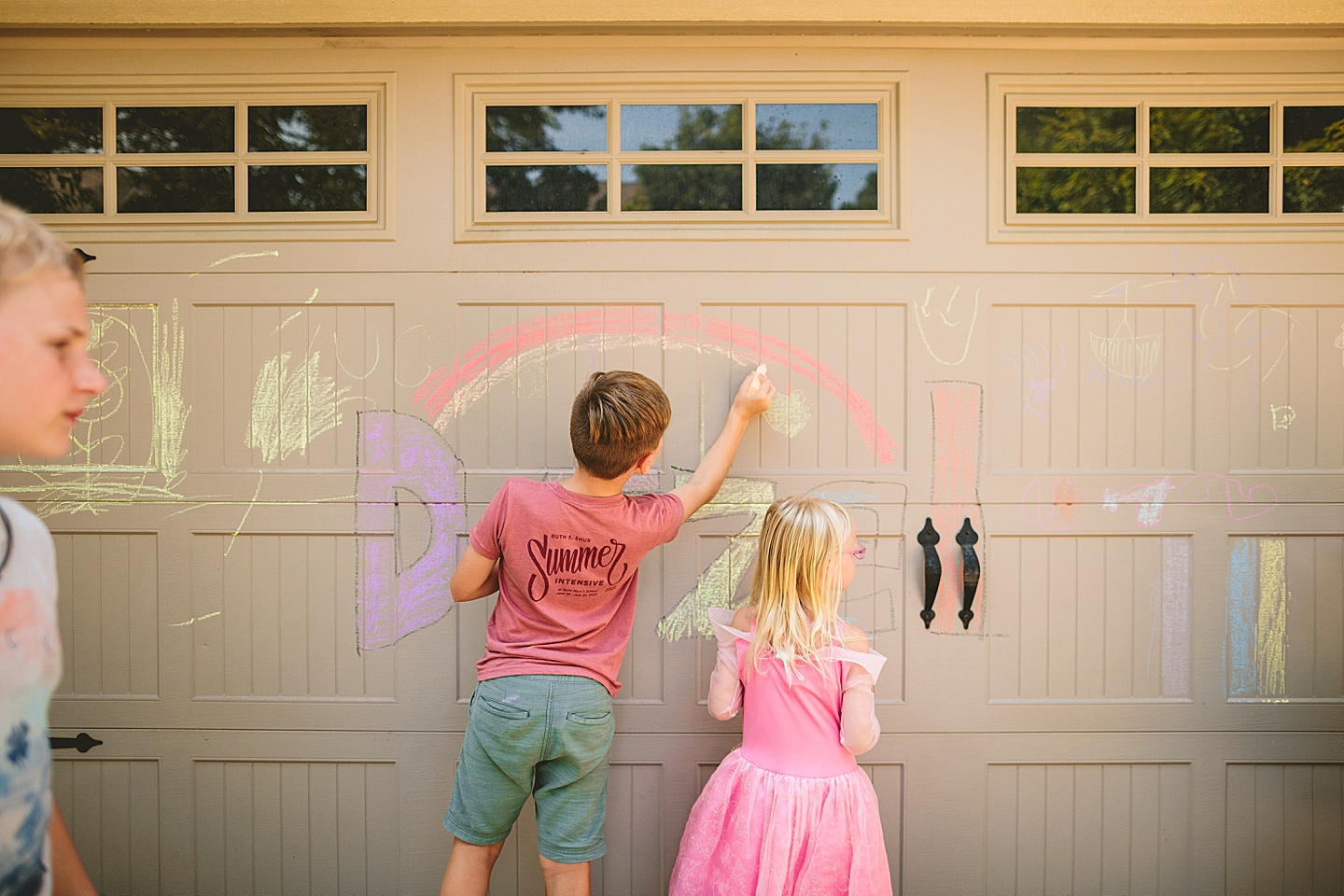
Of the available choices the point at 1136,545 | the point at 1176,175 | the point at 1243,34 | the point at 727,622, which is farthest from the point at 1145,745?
the point at 1243,34

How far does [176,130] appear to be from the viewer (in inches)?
103

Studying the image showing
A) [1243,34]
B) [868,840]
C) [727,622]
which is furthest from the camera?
[1243,34]

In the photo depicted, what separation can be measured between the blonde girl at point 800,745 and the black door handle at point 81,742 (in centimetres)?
202

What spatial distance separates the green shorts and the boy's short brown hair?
23.7 inches

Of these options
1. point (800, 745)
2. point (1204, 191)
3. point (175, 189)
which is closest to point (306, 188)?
point (175, 189)

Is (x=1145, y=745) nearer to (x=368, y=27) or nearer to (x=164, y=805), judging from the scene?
(x=164, y=805)

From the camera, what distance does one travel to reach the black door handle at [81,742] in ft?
8.51

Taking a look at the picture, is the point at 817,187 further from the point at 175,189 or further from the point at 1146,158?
the point at 175,189

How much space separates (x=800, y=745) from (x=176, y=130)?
2817 millimetres

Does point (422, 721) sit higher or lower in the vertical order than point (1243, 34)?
lower

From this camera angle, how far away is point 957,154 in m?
2.56

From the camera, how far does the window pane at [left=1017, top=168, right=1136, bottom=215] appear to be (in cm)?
258

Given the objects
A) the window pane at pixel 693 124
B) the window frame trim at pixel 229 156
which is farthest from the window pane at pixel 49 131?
the window pane at pixel 693 124

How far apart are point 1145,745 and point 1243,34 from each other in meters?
2.36
